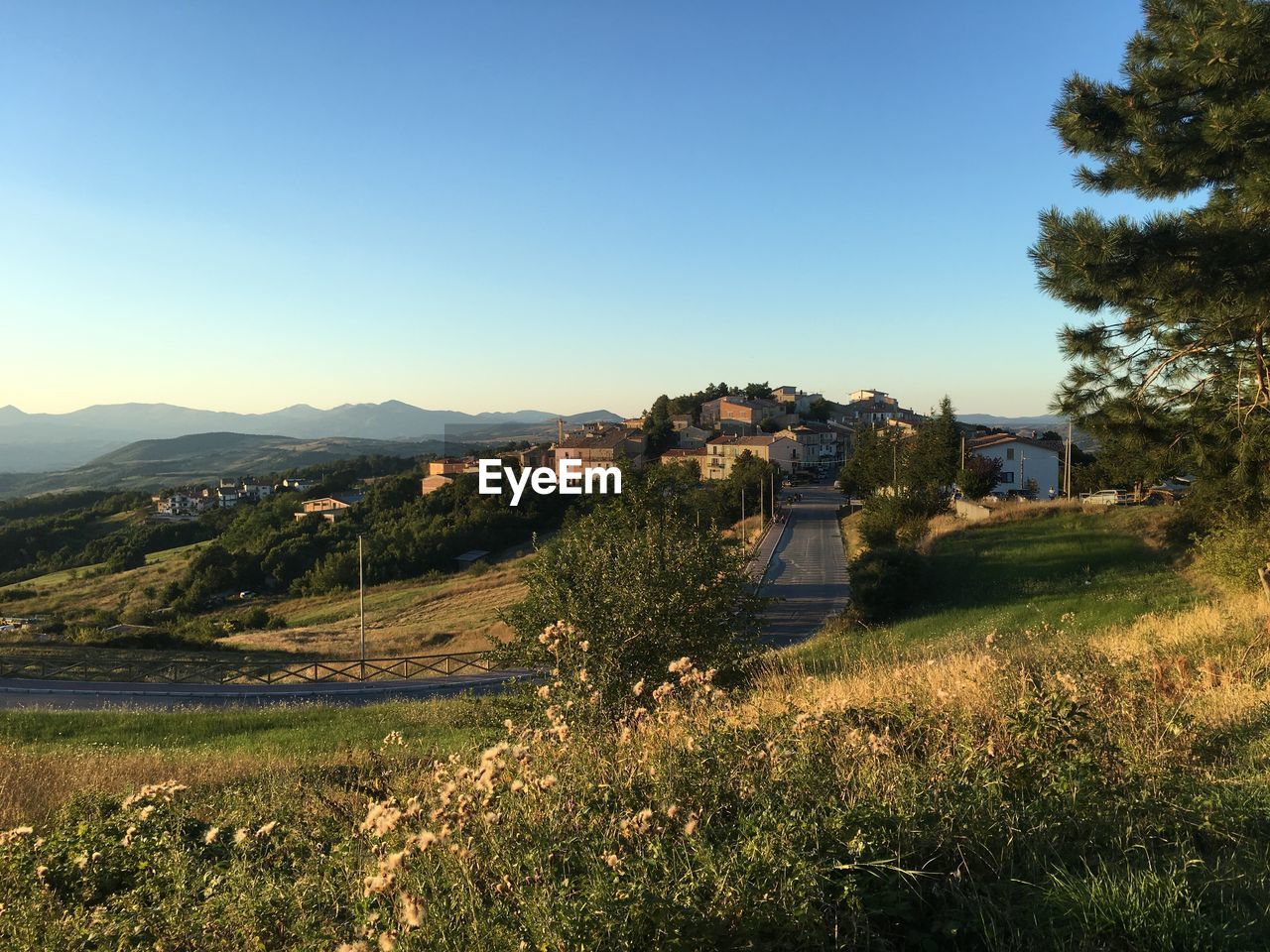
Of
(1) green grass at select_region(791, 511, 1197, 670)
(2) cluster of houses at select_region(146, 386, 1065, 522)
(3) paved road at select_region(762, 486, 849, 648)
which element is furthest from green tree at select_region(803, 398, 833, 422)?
(1) green grass at select_region(791, 511, 1197, 670)

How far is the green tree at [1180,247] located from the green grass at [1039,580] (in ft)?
12.8

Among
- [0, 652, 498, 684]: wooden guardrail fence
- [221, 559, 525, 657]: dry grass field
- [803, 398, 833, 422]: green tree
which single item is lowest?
[221, 559, 525, 657]: dry grass field

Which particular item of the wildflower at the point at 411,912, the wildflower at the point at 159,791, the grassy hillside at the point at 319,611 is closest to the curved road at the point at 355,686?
the grassy hillside at the point at 319,611

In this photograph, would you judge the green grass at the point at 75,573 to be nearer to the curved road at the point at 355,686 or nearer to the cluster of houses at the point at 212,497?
the cluster of houses at the point at 212,497

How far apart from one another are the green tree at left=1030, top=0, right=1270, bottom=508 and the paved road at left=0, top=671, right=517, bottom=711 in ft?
50.4

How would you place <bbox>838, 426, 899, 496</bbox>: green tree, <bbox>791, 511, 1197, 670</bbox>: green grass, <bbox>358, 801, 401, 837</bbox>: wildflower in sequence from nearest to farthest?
<bbox>358, 801, 401, 837</bbox>: wildflower
<bbox>791, 511, 1197, 670</bbox>: green grass
<bbox>838, 426, 899, 496</bbox>: green tree

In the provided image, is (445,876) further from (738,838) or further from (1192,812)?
(1192,812)

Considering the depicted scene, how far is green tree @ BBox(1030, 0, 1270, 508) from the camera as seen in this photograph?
6.78m

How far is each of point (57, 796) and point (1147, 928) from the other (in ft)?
21.4

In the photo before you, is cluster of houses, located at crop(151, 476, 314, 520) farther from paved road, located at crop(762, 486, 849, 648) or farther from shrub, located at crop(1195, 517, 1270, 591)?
shrub, located at crop(1195, 517, 1270, 591)

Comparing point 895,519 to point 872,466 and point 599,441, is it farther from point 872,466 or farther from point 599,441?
point 599,441

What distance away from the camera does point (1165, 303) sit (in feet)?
24.3

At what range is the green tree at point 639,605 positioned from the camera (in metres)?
7.05

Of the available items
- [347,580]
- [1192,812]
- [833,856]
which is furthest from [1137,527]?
[347,580]
